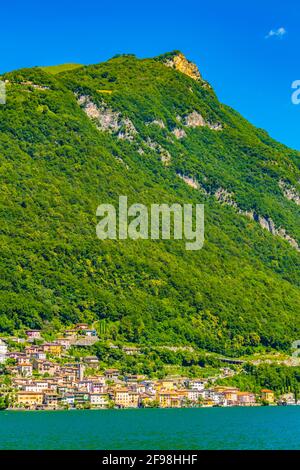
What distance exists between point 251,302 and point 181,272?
12.3m

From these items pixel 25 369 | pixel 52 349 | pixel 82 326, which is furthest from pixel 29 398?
pixel 82 326

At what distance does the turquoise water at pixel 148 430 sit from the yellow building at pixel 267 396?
19.1 metres

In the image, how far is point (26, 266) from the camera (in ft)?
461

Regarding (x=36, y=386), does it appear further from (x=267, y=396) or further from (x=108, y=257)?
(x=108, y=257)

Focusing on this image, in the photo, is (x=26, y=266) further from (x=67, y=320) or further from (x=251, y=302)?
(x=251, y=302)

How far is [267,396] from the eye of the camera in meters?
132

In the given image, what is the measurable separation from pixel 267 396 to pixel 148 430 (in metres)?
52.8

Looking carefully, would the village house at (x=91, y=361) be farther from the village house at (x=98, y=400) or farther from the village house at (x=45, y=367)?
the village house at (x=98, y=400)

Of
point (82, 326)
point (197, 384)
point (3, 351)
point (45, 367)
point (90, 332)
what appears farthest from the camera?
point (82, 326)

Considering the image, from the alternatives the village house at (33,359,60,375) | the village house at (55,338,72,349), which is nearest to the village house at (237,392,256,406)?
the village house at (55,338,72,349)

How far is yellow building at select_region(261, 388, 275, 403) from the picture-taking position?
131250mm
